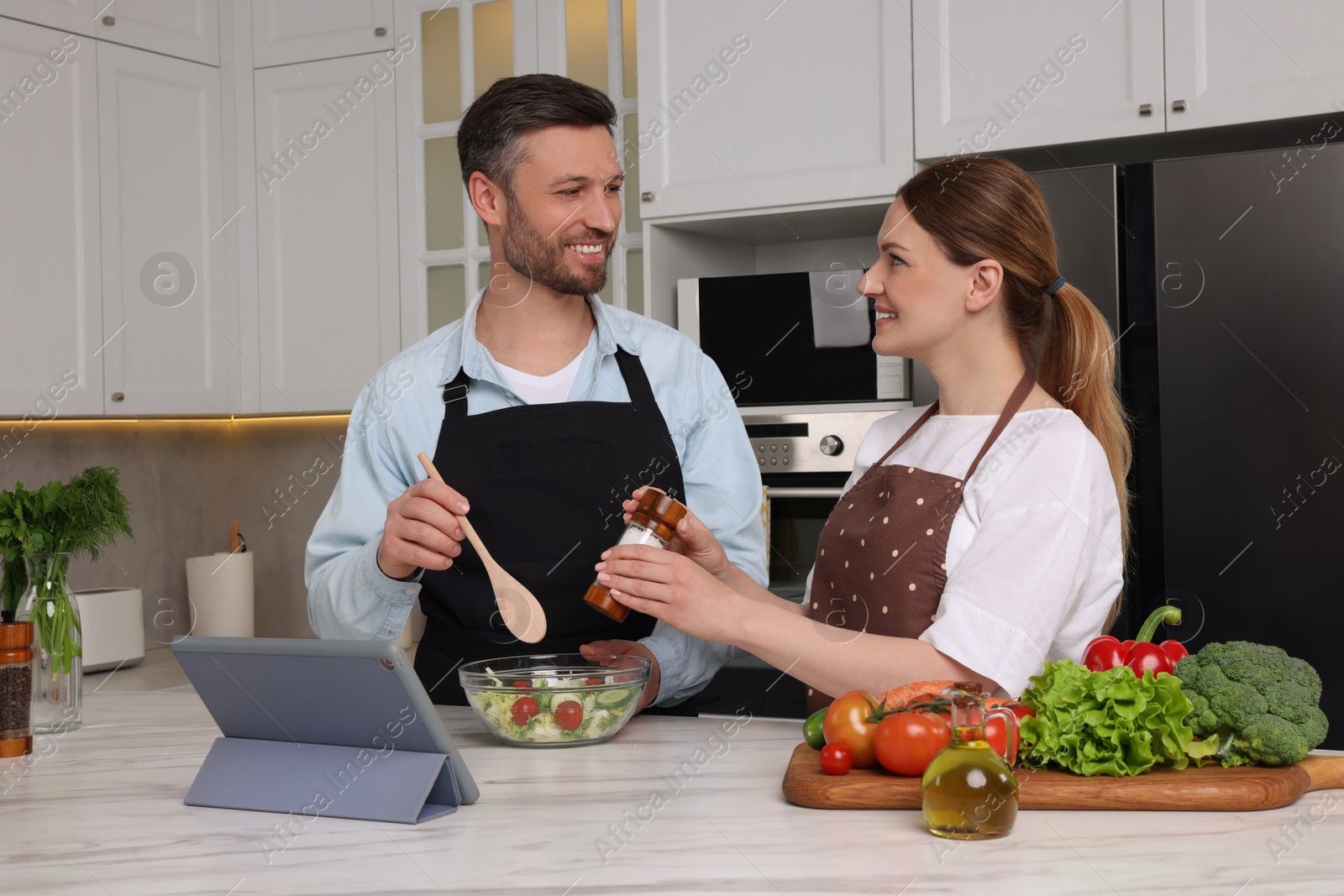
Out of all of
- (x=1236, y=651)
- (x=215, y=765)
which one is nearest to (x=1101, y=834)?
(x=1236, y=651)

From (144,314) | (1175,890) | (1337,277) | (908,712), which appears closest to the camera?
(1175,890)

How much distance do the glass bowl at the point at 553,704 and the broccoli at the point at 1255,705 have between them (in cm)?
55

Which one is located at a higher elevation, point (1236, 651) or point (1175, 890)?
point (1236, 651)

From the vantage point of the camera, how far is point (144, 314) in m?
3.02

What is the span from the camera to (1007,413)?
1400 millimetres

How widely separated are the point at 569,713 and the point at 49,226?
2.16 meters

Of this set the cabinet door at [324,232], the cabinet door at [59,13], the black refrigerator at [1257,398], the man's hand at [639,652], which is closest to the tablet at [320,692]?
the man's hand at [639,652]

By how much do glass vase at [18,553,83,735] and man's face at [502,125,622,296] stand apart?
0.69m

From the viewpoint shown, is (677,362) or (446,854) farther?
(677,362)

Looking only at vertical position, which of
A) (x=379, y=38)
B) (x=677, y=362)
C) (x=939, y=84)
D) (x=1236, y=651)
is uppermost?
(x=379, y=38)

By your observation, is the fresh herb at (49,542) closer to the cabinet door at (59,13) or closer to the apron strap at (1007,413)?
the apron strap at (1007,413)

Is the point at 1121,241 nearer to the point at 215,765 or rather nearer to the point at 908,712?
the point at 908,712

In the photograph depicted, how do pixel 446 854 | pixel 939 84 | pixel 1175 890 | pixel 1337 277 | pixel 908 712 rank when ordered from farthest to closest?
1. pixel 939 84
2. pixel 1337 277
3. pixel 908 712
4. pixel 446 854
5. pixel 1175 890

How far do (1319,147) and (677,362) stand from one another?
4.04 feet
